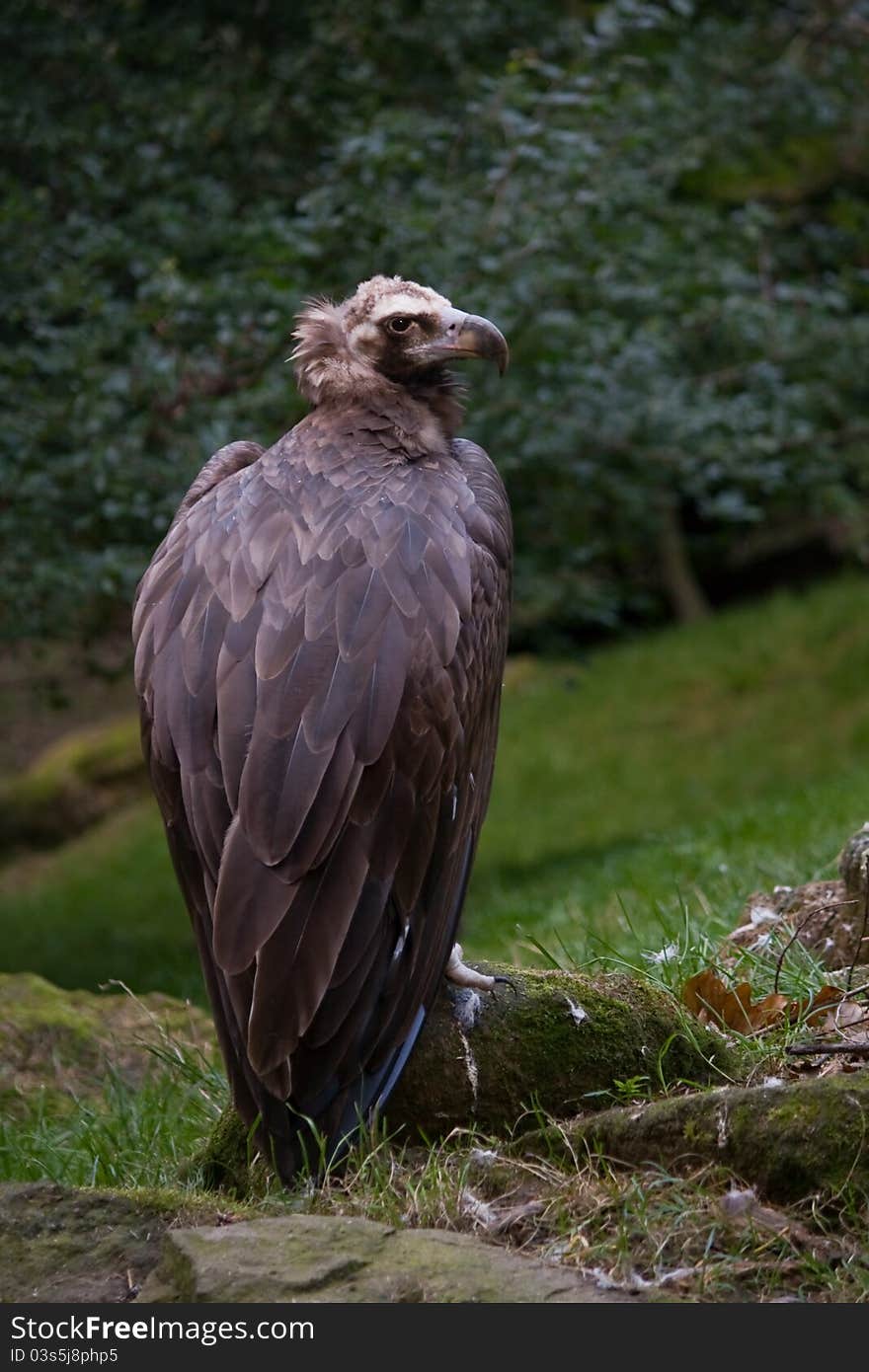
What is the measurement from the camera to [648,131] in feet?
25.0

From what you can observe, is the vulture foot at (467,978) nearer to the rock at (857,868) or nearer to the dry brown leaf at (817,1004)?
the dry brown leaf at (817,1004)

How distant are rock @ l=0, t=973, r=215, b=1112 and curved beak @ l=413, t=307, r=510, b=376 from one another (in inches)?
70.8

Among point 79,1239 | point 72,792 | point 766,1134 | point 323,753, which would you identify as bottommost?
point 72,792

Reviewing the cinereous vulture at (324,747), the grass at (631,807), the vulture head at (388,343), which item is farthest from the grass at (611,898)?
the vulture head at (388,343)

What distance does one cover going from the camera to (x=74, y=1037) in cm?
494

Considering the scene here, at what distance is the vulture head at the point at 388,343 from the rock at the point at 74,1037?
1.67 m

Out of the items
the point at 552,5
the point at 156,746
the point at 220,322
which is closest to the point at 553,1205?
the point at 156,746

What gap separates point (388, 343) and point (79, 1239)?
224 centimetres

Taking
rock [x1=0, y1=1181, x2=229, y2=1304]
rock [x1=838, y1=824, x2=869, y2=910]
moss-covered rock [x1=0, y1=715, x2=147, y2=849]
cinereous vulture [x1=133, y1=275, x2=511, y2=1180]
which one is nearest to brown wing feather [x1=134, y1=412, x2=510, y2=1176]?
cinereous vulture [x1=133, y1=275, x2=511, y2=1180]

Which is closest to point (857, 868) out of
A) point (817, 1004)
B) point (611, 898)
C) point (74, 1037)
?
point (817, 1004)

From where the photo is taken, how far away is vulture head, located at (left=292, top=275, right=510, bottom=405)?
427 centimetres

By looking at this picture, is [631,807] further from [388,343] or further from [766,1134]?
[766,1134]

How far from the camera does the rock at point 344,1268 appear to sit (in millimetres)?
2736

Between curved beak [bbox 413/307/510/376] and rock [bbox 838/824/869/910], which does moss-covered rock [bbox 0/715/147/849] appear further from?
rock [bbox 838/824/869/910]
